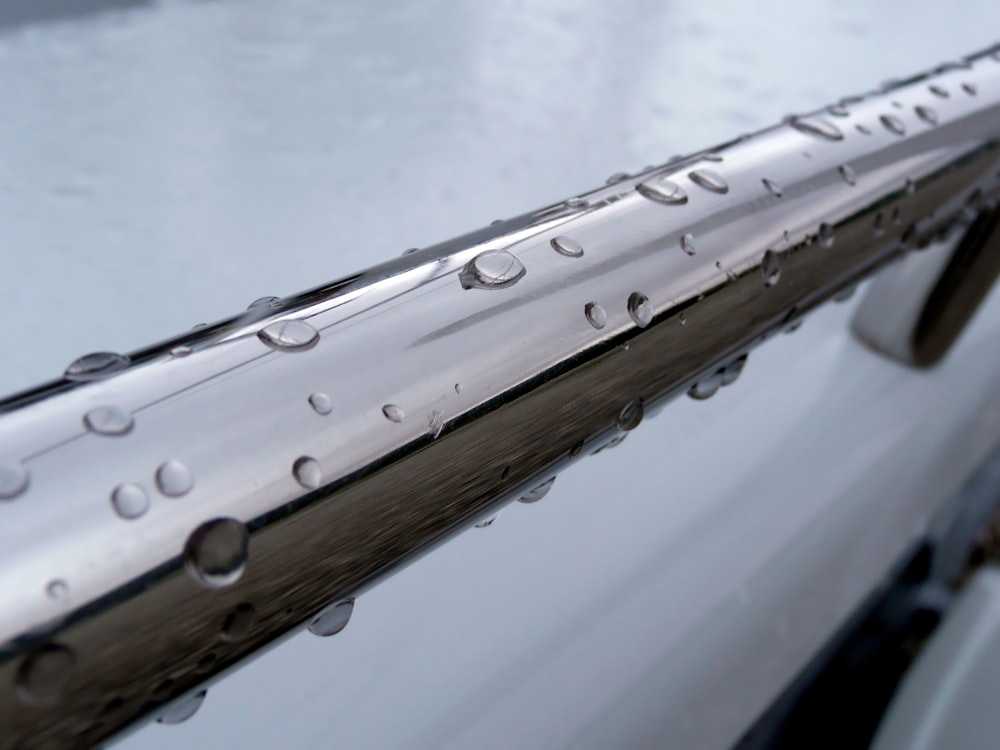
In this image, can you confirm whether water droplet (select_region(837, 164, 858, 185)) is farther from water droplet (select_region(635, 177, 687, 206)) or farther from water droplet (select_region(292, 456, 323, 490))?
water droplet (select_region(292, 456, 323, 490))

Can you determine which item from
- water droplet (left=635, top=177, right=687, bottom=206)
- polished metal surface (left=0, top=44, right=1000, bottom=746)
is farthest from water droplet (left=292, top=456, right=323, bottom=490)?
water droplet (left=635, top=177, right=687, bottom=206)

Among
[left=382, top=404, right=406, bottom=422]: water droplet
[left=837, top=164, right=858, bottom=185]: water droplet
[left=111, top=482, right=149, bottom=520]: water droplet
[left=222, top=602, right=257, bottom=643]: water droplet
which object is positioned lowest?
[left=222, top=602, right=257, bottom=643]: water droplet

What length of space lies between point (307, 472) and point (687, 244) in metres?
0.10

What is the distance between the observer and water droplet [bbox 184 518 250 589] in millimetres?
110

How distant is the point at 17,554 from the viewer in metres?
0.10

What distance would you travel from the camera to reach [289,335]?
13 cm

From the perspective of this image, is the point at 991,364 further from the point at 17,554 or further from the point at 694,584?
the point at 17,554

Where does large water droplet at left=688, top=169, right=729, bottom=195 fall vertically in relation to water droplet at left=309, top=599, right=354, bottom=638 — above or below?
above

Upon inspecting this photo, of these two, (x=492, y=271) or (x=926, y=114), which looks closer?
(x=492, y=271)

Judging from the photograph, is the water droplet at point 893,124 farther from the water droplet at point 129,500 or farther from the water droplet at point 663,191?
the water droplet at point 129,500

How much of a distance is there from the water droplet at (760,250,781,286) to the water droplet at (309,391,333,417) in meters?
0.11

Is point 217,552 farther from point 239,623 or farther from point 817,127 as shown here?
point 817,127

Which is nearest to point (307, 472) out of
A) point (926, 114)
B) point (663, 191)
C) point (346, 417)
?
point (346, 417)

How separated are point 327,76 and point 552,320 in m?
0.50
